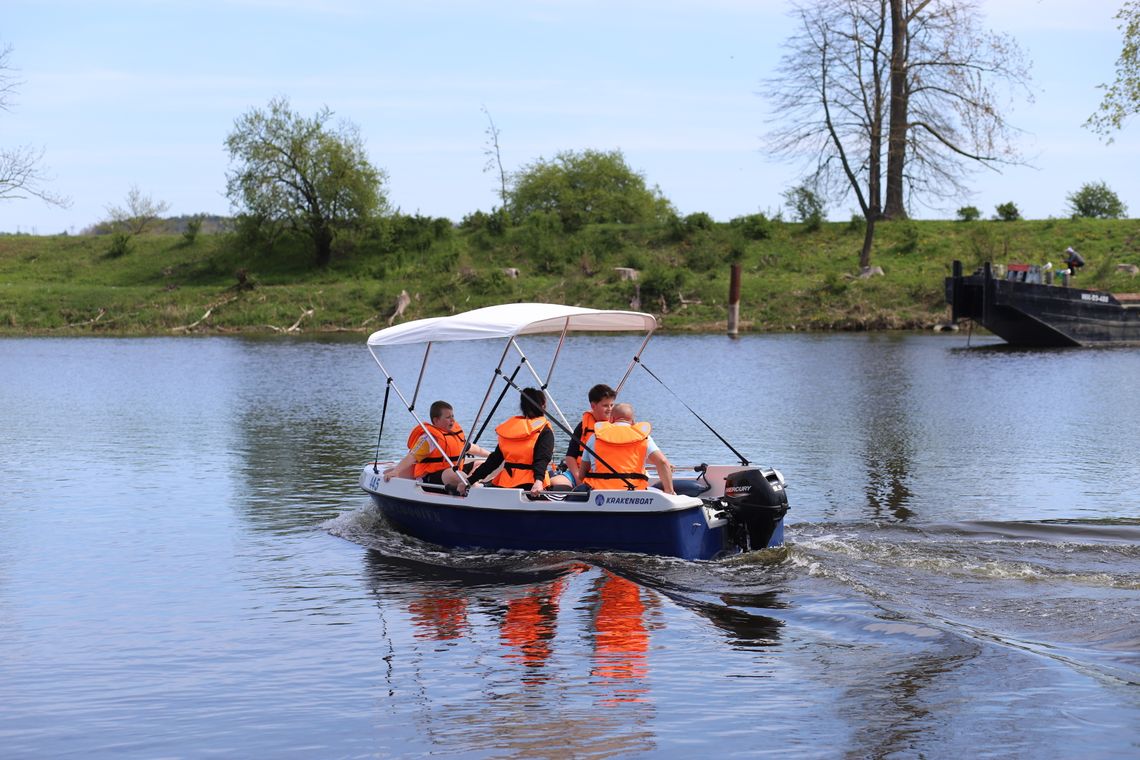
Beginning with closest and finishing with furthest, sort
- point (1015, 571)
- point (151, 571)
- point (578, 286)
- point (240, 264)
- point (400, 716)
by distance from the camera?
1. point (400, 716)
2. point (1015, 571)
3. point (151, 571)
4. point (578, 286)
5. point (240, 264)

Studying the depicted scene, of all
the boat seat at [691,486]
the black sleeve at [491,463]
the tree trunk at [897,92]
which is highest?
the tree trunk at [897,92]

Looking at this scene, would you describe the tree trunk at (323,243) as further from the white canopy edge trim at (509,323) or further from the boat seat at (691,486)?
the boat seat at (691,486)

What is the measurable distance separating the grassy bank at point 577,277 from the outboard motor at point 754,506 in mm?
40632

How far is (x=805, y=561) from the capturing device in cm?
1246

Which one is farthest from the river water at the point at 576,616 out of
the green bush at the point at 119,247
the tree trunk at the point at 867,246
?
the green bush at the point at 119,247

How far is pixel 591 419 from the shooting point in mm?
12992

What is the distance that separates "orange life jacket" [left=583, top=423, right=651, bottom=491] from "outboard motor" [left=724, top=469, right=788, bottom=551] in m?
0.87

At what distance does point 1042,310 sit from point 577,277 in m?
23.0

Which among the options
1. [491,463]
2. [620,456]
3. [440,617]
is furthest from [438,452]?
[440,617]

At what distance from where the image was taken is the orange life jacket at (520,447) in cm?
1312

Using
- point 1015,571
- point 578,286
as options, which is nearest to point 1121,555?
point 1015,571

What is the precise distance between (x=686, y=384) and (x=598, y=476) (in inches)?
743

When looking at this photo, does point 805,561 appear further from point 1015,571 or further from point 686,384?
point 686,384

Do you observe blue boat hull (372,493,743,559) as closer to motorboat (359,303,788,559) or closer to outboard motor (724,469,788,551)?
motorboat (359,303,788,559)
